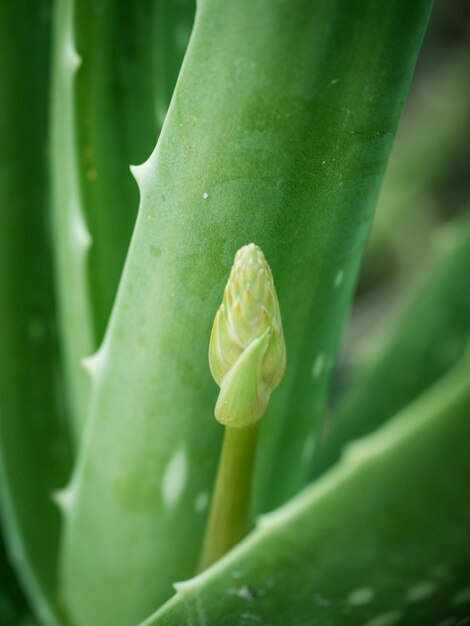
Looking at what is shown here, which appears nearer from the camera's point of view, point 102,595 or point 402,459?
point 402,459

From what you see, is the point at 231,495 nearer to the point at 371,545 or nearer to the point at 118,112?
the point at 371,545

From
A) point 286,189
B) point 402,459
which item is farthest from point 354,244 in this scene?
point 402,459

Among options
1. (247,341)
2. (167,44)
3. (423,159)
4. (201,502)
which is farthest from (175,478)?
(423,159)

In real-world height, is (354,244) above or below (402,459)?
above

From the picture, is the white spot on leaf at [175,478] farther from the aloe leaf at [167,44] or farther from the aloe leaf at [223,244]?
the aloe leaf at [167,44]

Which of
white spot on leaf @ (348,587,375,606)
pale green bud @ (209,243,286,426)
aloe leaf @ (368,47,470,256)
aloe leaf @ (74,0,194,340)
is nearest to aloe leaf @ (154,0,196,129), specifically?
aloe leaf @ (74,0,194,340)

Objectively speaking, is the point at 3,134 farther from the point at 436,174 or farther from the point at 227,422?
the point at 436,174

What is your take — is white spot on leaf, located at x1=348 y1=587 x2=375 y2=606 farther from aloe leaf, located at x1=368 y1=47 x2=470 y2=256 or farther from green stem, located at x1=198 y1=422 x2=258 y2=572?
aloe leaf, located at x1=368 y1=47 x2=470 y2=256

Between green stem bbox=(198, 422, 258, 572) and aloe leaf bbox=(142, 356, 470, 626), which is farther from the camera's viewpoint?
green stem bbox=(198, 422, 258, 572)
